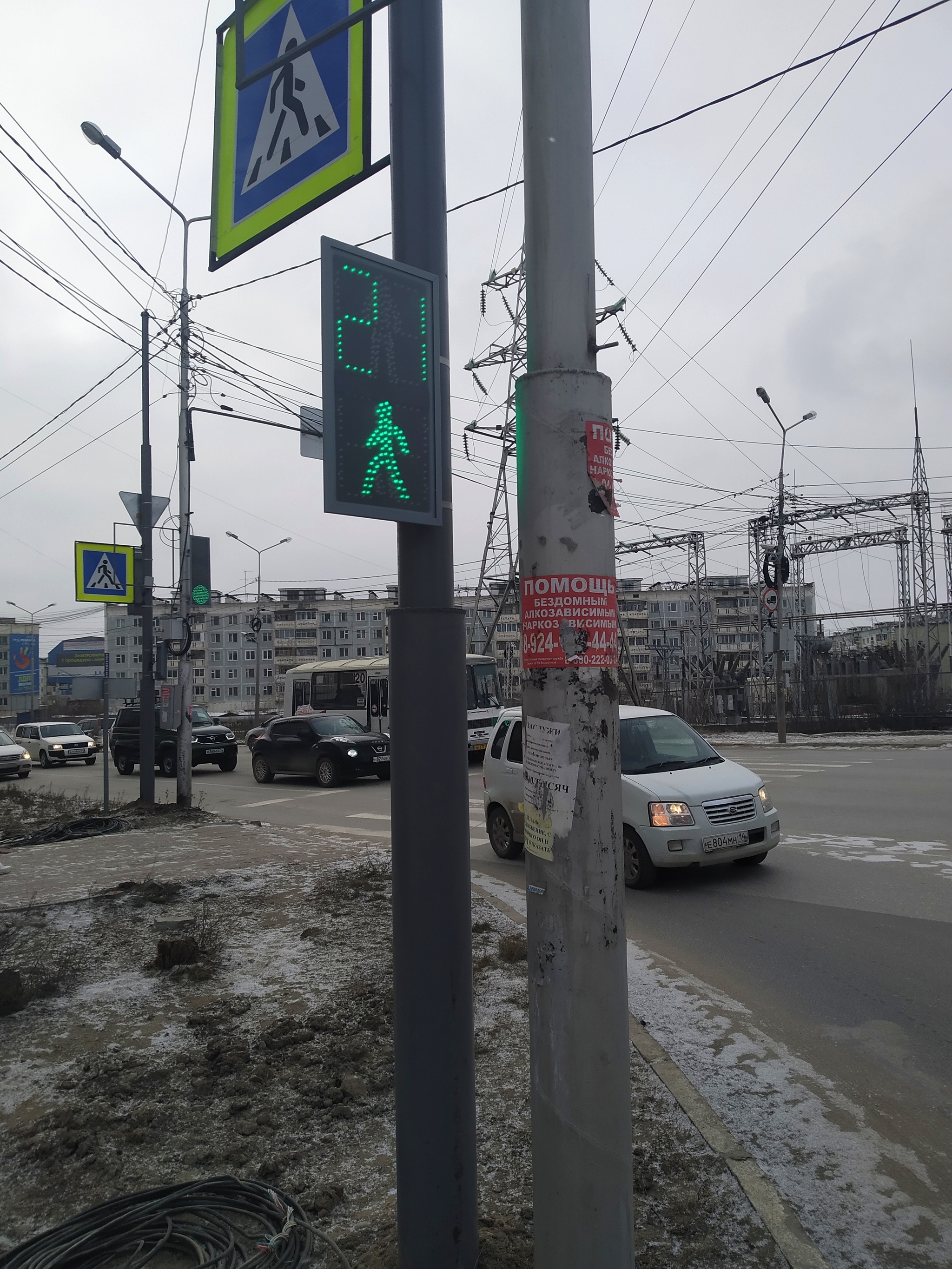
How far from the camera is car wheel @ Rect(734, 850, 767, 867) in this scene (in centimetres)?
922

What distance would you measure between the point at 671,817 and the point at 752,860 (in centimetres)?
147

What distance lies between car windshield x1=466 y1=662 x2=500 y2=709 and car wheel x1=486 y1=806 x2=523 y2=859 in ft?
49.1

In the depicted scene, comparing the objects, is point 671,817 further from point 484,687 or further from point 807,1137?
point 484,687

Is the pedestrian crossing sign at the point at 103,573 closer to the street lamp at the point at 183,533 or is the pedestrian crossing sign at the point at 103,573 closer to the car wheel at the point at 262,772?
the street lamp at the point at 183,533

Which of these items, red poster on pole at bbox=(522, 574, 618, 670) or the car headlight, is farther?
the car headlight

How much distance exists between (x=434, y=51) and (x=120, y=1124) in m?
4.28

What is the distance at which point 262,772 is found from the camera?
23.1m

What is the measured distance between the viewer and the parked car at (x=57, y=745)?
34.4 meters

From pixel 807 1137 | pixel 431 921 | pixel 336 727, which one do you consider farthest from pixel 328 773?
pixel 431 921

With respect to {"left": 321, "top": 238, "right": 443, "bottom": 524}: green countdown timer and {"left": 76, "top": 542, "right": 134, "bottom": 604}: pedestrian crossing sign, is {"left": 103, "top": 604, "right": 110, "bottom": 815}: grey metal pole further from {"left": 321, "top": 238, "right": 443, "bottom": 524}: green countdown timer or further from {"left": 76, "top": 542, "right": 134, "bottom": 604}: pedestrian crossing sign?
{"left": 321, "top": 238, "right": 443, "bottom": 524}: green countdown timer

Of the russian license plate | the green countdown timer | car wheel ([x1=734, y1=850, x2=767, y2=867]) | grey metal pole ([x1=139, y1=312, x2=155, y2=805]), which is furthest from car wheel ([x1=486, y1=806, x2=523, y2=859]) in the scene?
the green countdown timer

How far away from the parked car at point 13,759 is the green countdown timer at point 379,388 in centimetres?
2789

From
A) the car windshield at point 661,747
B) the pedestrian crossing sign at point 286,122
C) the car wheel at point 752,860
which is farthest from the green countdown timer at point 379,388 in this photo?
the car wheel at point 752,860

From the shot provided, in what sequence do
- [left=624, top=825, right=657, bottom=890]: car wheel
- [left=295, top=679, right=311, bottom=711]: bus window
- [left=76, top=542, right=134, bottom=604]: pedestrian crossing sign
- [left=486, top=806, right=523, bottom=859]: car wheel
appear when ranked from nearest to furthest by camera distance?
[left=624, top=825, right=657, bottom=890]: car wheel → [left=486, top=806, right=523, bottom=859]: car wheel → [left=76, top=542, right=134, bottom=604]: pedestrian crossing sign → [left=295, top=679, right=311, bottom=711]: bus window
